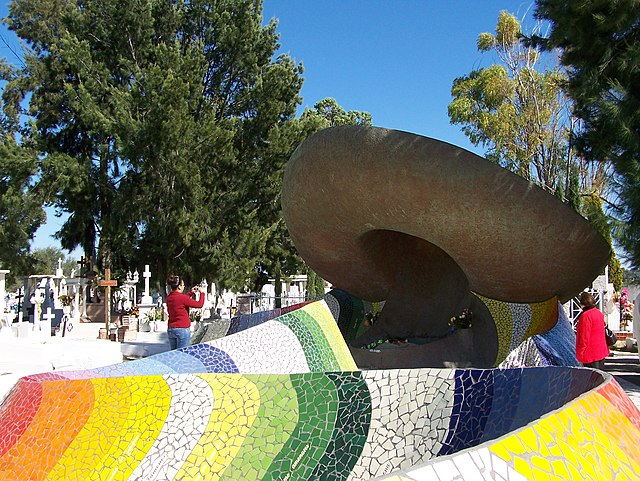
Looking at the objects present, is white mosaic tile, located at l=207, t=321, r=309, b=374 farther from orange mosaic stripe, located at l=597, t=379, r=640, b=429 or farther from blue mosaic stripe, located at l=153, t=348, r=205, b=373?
orange mosaic stripe, located at l=597, t=379, r=640, b=429

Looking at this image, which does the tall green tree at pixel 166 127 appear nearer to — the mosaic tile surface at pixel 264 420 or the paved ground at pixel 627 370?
the paved ground at pixel 627 370

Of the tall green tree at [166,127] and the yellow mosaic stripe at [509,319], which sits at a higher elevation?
the tall green tree at [166,127]

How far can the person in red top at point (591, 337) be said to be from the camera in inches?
237

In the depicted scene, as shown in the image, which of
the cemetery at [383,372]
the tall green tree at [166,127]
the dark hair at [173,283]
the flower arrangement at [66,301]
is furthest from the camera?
the tall green tree at [166,127]

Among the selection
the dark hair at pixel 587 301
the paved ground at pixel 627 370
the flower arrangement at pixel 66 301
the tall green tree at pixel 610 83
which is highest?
the tall green tree at pixel 610 83

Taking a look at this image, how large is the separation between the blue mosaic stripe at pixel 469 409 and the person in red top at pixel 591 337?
3.29 meters

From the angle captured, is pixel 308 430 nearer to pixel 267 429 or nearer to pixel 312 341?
pixel 267 429

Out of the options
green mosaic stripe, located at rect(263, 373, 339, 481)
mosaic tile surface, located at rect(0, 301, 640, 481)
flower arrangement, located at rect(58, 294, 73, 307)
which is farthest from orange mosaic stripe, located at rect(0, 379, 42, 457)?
flower arrangement, located at rect(58, 294, 73, 307)

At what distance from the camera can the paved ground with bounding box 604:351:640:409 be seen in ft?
23.8

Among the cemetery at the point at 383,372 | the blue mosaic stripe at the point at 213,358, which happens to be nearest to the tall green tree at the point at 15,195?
the cemetery at the point at 383,372

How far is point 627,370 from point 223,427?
823 cm

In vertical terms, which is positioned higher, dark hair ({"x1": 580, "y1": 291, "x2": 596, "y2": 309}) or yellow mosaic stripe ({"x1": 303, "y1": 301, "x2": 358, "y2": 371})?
dark hair ({"x1": 580, "y1": 291, "x2": 596, "y2": 309})

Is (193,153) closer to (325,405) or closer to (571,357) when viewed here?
(571,357)

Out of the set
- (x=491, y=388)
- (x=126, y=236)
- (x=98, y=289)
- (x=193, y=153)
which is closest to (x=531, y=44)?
(x=491, y=388)
